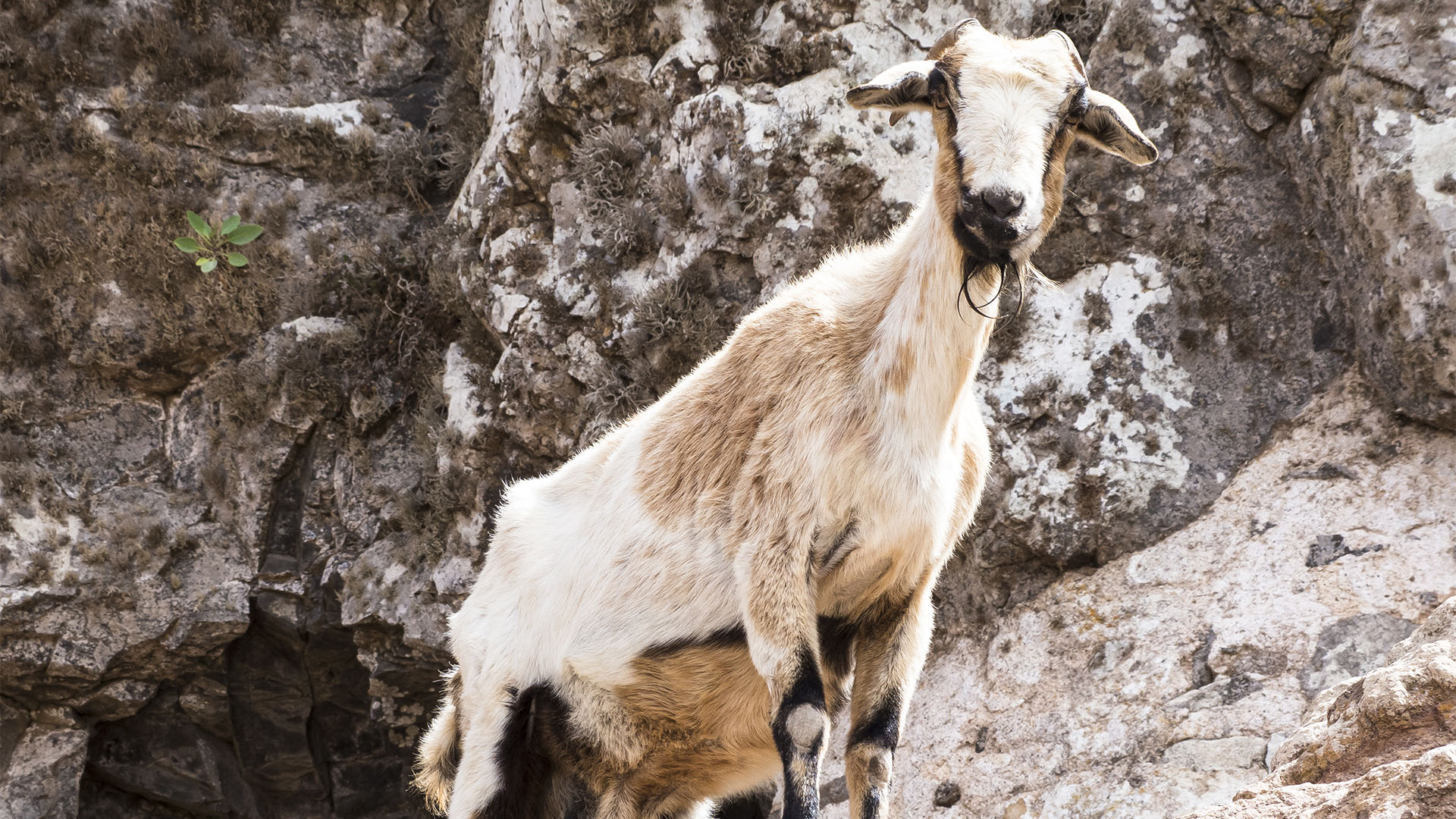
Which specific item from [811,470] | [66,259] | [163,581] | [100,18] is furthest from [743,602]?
[100,18]

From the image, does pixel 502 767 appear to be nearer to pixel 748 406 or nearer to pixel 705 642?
pixel 705 642

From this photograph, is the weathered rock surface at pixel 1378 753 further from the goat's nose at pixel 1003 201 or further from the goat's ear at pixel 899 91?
the goat's ear at pixel 899 91

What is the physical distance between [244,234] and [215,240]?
0.23 meters

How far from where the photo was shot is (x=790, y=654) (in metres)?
3.46

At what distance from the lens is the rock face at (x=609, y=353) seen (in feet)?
17.0

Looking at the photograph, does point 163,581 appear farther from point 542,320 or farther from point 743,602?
point 743,602

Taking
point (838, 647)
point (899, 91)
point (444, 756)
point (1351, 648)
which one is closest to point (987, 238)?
point (899, 91)

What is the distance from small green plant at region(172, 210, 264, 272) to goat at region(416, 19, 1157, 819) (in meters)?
5.02

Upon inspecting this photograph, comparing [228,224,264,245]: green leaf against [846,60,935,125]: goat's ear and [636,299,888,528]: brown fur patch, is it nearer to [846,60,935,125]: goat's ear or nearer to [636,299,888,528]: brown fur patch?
[636,299,888,528]: brown fur patch

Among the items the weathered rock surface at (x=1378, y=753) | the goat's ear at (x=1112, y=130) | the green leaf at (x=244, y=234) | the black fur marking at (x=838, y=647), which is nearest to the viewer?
the weathered rock surface at (x=1378, y=753)

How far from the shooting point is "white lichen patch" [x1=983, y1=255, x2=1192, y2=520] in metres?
5.79

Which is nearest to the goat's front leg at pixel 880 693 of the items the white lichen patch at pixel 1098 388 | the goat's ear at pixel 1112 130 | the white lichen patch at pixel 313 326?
the goat's ear at pixel 1112 130

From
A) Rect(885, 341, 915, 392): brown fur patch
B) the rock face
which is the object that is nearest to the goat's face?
Rect(885, 341, 915, 392): brown fur patch

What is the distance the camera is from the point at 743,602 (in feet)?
11.7
